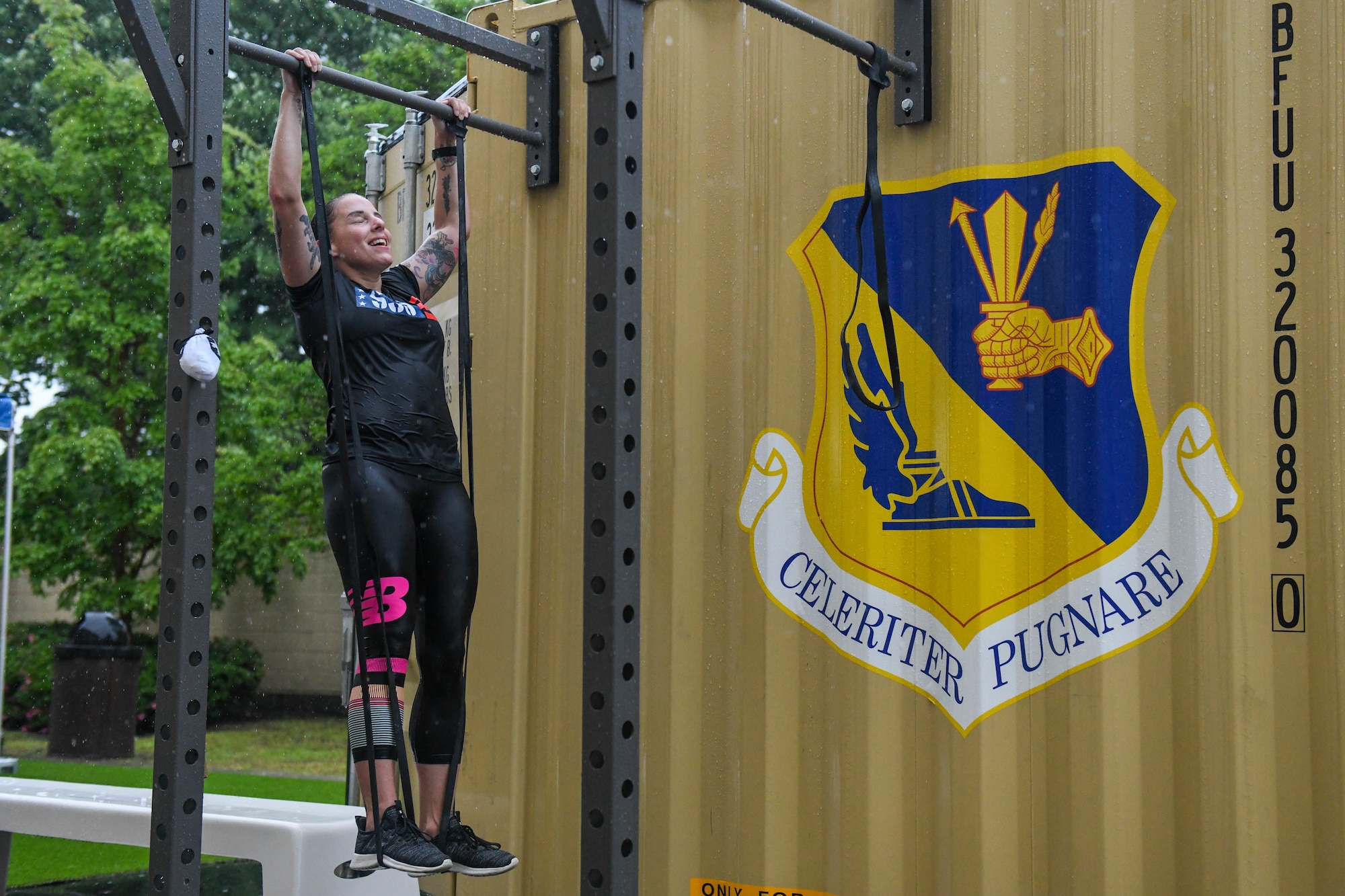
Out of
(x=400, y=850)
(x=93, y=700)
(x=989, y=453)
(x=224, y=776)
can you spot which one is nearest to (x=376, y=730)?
(x=400, y=850)

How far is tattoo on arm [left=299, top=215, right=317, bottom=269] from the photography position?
2875 mm

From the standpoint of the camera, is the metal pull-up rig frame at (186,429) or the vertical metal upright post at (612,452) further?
the metal pull-up rig frame at (186,429)

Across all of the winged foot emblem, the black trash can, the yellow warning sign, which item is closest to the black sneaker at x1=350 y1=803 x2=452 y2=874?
the yellow warning sign

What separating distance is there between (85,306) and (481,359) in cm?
1036

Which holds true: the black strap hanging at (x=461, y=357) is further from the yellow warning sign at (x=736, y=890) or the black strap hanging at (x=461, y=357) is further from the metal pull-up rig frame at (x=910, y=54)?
the metal pull-up rig frame at (x=910, y=54)

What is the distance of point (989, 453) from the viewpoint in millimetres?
3016

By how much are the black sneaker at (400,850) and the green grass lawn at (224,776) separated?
404cm

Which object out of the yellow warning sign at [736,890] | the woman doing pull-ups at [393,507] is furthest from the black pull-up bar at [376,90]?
the yellow warning sign at [736,890]

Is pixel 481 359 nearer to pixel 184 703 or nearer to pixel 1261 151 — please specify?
pixel 184 703

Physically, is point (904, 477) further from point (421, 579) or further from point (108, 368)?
point (108, 368)

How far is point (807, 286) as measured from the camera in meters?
3.32

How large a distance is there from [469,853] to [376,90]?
6.61 feet

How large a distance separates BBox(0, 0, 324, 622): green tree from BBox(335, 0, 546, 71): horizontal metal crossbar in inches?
382

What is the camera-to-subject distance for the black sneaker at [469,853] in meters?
2.81
